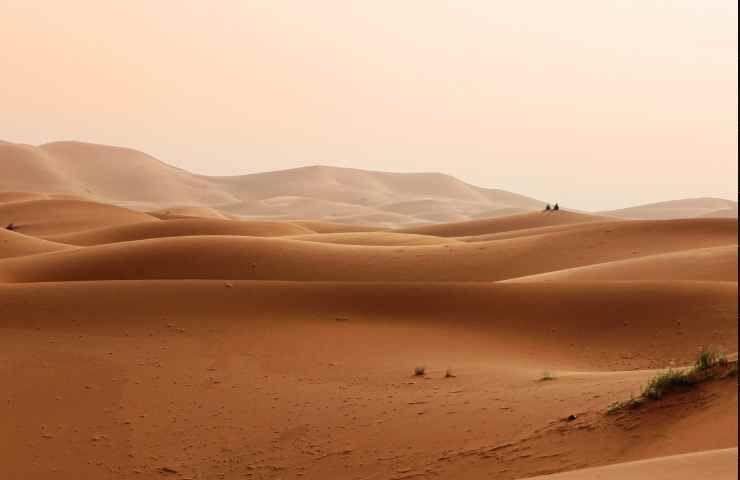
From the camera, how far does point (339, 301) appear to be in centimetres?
1444

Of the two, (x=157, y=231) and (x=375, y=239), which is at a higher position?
(x=157, y=231)

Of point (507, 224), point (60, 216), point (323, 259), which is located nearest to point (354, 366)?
point (323, 259)

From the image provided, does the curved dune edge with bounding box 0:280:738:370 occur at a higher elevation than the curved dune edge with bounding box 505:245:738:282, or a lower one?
lower

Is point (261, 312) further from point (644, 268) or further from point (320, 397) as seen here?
point (644, 268)

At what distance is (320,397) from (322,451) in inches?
66.6

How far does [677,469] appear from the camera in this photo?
192 inches

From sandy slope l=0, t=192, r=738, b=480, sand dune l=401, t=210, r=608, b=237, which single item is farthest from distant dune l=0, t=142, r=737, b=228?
sandy slope l=0, t=192, r=738, b=480

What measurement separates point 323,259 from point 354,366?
11998mm

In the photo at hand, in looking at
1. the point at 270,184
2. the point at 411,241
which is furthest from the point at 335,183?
the point at 411,241

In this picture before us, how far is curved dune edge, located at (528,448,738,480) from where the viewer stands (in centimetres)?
468

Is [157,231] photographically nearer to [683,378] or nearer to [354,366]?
[354,366]

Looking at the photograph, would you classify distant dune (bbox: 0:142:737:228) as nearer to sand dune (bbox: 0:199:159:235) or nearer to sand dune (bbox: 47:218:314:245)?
sand dune (bbox: 0:199:159:235)

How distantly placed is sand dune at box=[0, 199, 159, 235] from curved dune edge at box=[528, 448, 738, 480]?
43.7 m

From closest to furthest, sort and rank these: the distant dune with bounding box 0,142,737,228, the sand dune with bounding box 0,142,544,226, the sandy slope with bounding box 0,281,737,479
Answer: the sandy slope with bounding box 0,281,737,479 < the distant dune with bounding box 0,142,737,228 < the sand dune with bounding box 0,142,544,226
